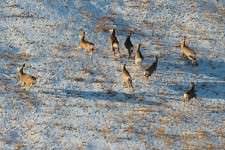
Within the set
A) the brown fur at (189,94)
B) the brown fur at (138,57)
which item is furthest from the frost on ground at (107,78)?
the brown fur at (138,57)

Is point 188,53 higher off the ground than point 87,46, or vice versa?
point 188,53

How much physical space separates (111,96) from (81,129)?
9.89 feet

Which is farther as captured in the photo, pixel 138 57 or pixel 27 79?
pixel 138 57

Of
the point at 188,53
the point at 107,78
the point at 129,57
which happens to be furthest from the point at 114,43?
the point at 188,53

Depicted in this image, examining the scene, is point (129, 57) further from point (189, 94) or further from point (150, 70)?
point (189, 94)

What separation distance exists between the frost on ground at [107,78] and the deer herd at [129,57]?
35cm

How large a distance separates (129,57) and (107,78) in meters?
2.32

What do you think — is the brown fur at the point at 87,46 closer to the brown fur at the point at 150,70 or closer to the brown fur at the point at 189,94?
the brown fur at the point at 150,70

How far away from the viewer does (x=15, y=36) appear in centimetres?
3862

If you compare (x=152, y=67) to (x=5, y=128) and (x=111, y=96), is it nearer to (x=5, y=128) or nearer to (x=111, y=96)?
(x=111, y=96)

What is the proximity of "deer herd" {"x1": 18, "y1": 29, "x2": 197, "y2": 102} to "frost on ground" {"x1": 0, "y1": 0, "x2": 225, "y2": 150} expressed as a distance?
13.9 inches

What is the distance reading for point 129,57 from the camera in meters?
36.2

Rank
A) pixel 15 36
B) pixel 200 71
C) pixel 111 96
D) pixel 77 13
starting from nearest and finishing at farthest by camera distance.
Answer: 1. pixel 111 96
2. pixel 200 71
3. pixel 15 36
4. pixel 77 13

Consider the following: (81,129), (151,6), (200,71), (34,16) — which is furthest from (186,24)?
(81,129)
